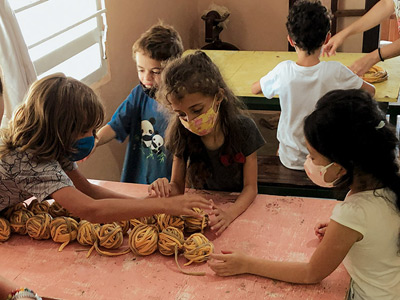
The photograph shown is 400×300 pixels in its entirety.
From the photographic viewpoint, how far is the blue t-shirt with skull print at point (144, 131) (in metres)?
2.50

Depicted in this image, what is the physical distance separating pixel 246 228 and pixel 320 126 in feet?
1.70

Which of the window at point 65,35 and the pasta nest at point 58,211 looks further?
the window at point 65,35

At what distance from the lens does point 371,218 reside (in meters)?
1.45

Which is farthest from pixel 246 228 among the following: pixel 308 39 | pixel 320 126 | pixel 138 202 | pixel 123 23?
pixel 123 23

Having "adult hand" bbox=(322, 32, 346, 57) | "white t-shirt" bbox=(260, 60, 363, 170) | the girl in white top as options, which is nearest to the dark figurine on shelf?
the girl in white top

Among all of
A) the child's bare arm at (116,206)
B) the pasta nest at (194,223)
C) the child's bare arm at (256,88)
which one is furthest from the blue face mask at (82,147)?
the child's bare arm at (256,88)

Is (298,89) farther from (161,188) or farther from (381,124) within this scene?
(381,124)

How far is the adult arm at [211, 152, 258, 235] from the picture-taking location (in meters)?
1.78

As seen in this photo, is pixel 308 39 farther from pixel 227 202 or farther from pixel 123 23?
pixel 123 23

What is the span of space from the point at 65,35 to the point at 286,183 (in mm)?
1503

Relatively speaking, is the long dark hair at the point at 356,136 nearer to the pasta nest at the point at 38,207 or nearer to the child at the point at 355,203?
the child at the point at 355,203

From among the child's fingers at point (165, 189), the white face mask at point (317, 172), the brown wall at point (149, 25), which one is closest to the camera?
the white face mask at point (317, 172)

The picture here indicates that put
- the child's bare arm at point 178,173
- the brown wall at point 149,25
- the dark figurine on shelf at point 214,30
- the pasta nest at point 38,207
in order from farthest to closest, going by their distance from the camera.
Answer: the dark figurine on shelf at point 214,30 → the brown wall at point 149,25 → the child's bare arm at point 178,173 → the pasta nest at point 38,207

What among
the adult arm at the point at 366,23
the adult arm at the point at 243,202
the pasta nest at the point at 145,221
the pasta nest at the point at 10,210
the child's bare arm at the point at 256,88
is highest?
the adult arm at the point at 366,23
